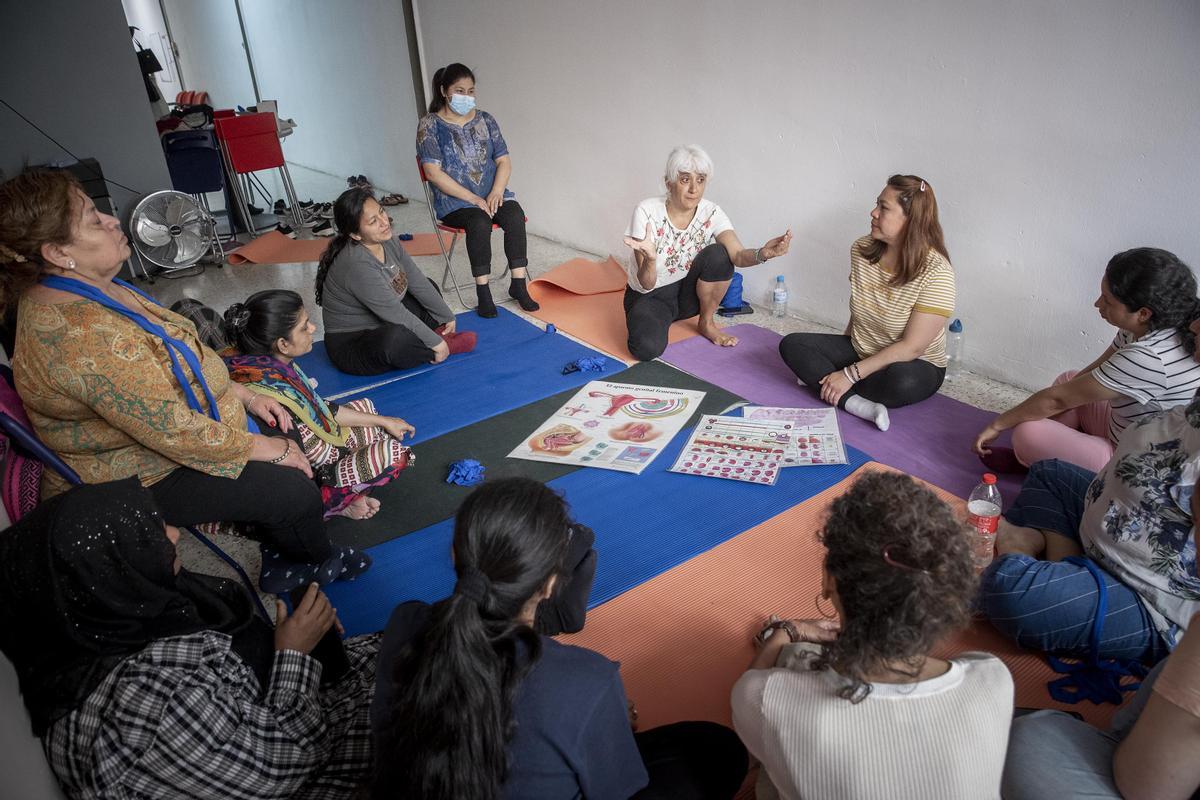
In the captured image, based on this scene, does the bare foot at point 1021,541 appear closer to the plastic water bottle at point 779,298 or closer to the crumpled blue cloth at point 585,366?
the crumpled blue cloth at point 585,366

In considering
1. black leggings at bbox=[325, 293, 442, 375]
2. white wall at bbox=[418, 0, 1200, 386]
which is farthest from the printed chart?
black leggings at bbox=[325, 293, 442, 375]

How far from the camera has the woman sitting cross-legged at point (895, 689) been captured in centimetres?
110

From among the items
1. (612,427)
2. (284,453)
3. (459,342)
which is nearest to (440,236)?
(459,342)

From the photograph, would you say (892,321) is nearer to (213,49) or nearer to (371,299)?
(371,299)

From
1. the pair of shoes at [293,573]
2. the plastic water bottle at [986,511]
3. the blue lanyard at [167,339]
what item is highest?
the blue lanyard at [167,339]

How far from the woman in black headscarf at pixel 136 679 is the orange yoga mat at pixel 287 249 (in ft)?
15.4

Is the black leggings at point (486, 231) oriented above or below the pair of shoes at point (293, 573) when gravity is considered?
above

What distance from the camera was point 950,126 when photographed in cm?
322

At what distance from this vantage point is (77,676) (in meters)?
1.25

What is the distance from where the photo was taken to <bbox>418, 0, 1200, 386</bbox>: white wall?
270 centimetres

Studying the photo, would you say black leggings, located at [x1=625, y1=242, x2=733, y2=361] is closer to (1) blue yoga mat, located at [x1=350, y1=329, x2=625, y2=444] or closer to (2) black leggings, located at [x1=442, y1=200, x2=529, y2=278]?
(1) blue yoga mat, located at [x1=350, y1=329, x2=625, y2=444]

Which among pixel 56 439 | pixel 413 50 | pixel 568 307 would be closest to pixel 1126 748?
pixel 56 439

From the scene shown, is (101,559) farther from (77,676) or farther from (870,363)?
(870,363)

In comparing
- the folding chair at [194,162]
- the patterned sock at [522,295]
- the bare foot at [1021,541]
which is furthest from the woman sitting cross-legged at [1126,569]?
the folding chair at [194,162]
